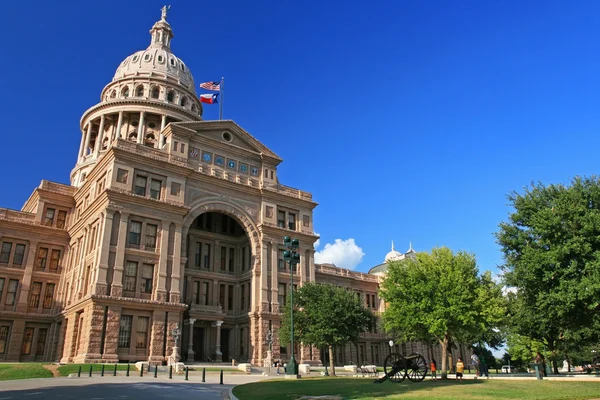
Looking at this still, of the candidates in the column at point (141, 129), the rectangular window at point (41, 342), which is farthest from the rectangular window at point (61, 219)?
the column at point (141, 129)

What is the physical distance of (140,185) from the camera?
43.8 metres

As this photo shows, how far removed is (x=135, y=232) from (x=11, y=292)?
52.5 feet

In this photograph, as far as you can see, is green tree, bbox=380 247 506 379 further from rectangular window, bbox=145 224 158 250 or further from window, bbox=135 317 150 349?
rectangular window, bbox=145 224 158 250

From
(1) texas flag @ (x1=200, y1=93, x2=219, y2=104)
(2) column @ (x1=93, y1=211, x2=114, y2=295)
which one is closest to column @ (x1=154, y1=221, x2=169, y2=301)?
(2) column @ (x1=93, y1=211, x2=114, y2=295)

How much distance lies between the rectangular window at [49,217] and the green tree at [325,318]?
28841 millimetres

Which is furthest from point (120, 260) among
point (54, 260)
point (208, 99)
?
point (208, 99)

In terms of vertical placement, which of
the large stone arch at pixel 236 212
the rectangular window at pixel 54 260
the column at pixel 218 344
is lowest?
the column at pixel 218 344

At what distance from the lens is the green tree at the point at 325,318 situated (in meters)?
41.1

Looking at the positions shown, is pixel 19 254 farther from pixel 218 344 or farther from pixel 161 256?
pixel 218 344

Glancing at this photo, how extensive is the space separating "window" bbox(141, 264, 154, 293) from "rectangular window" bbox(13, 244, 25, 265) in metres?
16.0

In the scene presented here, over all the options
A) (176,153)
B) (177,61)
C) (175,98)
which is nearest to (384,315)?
(176,153)

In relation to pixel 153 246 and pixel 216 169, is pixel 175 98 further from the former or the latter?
pixel 153 246

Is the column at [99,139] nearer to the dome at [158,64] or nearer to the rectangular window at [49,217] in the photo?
the dome at [158,64]

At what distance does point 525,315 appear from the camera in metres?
31.9
